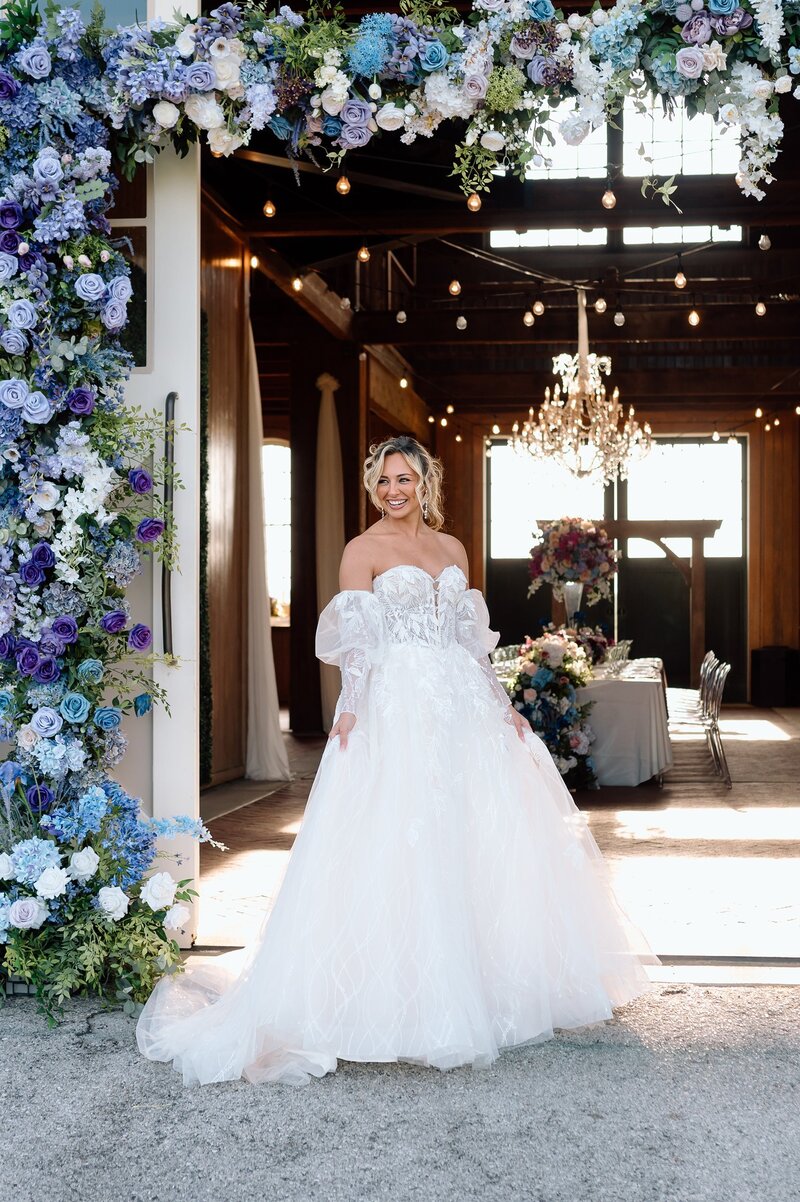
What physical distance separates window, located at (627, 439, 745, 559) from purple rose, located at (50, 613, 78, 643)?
571 inches

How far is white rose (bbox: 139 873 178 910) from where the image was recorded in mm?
3773

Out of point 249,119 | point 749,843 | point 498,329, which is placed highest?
point 498,329

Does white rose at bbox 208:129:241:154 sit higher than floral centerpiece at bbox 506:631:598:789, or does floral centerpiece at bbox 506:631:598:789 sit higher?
white rose at bbox 208:129:241:154

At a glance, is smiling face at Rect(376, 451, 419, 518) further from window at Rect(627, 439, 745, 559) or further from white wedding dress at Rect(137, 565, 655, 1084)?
window at Rect(627, 439, 745, 559)

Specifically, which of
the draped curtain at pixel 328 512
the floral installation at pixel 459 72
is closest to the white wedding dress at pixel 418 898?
the floral installation at pixel 459 72

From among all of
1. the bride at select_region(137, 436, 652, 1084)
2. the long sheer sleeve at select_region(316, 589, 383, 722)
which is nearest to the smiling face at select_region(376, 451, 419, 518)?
the bride at select_region(137, 436, 652, 1084)

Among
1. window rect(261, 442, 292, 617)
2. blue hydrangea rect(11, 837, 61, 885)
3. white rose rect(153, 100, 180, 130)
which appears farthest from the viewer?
window rect(261, 442, 292, 617)

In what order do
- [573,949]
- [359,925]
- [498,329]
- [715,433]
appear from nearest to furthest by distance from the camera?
[359,925]
[573,949]
[498,329]
[715,433]

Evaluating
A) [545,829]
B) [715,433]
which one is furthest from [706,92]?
[715,433]

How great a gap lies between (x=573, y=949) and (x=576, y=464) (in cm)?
638

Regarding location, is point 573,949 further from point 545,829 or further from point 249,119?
point 249,119

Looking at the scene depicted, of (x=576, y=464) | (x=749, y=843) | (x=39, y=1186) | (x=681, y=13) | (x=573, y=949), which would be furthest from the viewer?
(x=576, y=464)

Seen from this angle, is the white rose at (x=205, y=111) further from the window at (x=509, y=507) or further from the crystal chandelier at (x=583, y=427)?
the window at (x=509, y=507)

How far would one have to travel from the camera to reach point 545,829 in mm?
3531
